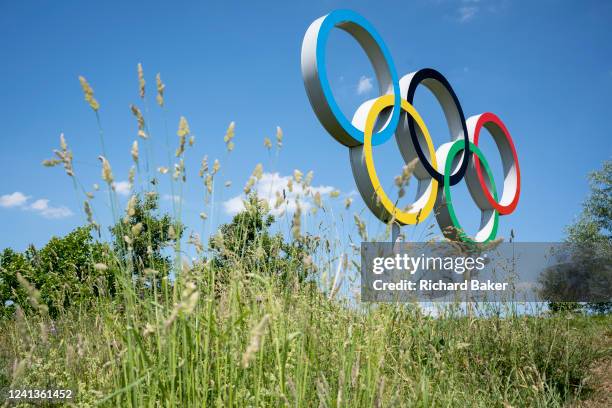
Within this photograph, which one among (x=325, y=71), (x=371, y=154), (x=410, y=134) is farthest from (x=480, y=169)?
(x=325, y=71)

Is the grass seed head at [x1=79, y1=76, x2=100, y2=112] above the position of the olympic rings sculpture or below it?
below

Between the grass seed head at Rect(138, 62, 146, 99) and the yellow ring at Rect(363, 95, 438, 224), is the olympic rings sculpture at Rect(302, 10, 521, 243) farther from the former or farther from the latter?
the grass seed head at Rect(138, 62, 146, 99)

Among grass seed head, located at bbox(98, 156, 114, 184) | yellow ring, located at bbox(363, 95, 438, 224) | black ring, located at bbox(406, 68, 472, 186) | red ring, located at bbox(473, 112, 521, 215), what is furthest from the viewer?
red ring, located at bbox(473, 112, 521, 215)

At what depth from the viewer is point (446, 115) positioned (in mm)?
10156

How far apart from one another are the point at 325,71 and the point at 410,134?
2448 millimetres

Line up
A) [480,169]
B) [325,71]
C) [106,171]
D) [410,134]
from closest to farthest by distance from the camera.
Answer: [106,171], [325,71], [410,134], [480,169]

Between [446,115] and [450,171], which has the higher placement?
[446,115]

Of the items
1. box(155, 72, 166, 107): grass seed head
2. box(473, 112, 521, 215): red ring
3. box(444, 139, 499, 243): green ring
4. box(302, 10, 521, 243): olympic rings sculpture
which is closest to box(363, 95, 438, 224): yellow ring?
box(302, 10, 521, 243): olympic rings sculpture

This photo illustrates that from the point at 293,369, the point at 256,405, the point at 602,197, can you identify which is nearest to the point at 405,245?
the point at 293,369

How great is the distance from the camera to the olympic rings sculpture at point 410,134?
653 centimetres

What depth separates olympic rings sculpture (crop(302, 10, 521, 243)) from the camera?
653 centimetres

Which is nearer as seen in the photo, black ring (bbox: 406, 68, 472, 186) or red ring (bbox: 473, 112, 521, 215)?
black ring (bbox: 406, 68, 472, 186)

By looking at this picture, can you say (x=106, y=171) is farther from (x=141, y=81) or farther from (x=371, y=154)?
(x=371, y=154)

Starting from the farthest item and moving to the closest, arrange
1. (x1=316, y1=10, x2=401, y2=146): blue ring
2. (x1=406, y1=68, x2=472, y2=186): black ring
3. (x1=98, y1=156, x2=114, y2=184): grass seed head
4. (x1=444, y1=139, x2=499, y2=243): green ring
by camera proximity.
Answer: (x1=444, y1=139, x2=499, y2=243): green ring, (x1=406, y1=68, x2=472, y2=186): black ring, (x1=316, y1=10, x2=401, y2=146): blue ring, (x1=98, y1=156, x2=114, y2=184): grass seed head
